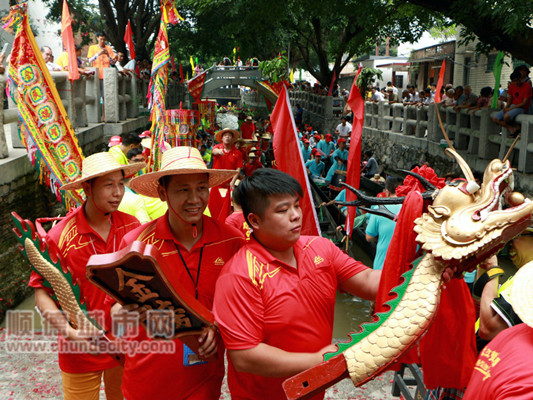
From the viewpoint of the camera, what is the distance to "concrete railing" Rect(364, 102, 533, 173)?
319 inches

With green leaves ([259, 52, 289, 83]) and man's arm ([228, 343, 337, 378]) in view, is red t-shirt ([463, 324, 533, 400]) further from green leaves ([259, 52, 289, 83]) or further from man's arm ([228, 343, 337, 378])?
green leaves ([259, 52, 289, 83])

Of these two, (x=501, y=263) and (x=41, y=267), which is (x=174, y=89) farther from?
(x=41, y=267)

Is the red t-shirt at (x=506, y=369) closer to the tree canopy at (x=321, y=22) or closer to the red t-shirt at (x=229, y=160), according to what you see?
the tree canopy at (x=321, y=22)

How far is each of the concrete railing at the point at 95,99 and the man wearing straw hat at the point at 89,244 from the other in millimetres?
3505

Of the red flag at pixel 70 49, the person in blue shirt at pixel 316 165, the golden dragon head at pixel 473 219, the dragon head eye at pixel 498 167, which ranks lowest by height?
the person in blue shirt at pixel 316 165

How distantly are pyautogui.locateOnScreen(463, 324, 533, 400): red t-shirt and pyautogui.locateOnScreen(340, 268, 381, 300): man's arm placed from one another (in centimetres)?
55

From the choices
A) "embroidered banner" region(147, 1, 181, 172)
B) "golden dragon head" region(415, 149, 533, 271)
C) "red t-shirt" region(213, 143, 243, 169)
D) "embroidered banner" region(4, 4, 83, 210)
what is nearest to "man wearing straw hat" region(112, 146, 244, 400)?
"golden dragon head" region(415, 149, 533, 271)

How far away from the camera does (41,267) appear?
8.43 ft

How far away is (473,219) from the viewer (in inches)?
70.9

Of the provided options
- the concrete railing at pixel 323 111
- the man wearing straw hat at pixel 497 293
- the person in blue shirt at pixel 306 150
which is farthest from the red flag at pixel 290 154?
the concrete railing at pixel 323 111

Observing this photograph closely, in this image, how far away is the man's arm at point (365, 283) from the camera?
2.15m

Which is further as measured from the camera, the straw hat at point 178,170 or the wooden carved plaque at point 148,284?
the straw hat at point 178,170

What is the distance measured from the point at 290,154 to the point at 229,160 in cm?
318

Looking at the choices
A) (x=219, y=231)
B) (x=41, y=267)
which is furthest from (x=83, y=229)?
(x=219, y=231)
